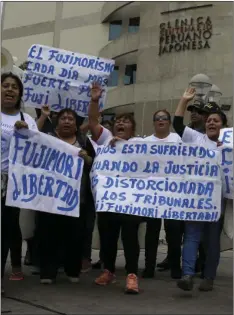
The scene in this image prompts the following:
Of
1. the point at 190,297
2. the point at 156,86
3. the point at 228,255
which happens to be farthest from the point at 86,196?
the point at 156,86

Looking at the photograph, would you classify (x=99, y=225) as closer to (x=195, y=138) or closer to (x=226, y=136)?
(x=195, y=138)

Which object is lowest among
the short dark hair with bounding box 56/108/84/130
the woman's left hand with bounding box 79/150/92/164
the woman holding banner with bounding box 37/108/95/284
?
the woman holding banner with bounding box 37/108/95/284

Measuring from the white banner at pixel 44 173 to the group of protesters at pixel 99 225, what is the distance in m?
0.09

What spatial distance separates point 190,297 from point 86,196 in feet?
4.79

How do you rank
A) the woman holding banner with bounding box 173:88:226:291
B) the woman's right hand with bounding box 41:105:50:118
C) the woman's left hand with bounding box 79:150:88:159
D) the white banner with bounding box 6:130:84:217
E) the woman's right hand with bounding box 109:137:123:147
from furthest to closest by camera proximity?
1. the woman's right hand with bounding box 41:105:50:118
2. the woman's right hand with bounding box 109:137:123:147
3. the woman's left hand with bounding box 79:150:88:159
4. the woman holding banner with bounding box 173:88:226:291
5. the white banner with bounding box 6:130:84:217

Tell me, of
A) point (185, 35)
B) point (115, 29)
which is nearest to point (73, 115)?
point (185, 35)

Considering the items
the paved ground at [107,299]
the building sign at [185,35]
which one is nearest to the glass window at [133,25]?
the building sign at [185,35]

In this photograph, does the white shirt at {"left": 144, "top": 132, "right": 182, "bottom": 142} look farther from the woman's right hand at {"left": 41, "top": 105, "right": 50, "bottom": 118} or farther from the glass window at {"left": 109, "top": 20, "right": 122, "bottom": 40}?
the glass window at {"left": 109, "top": 20, "right": 122, "bottom": 40}

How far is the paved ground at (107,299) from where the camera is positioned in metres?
3.98

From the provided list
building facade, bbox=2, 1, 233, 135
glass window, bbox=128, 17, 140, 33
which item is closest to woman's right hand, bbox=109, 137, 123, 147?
building facade, bbox=2, 1, 233, 135

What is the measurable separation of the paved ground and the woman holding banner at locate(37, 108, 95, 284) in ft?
0.47

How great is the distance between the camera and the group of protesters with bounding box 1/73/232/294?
14.9 feet

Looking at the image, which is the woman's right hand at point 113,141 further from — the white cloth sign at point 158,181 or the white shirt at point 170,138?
the white shirt at point 170,138

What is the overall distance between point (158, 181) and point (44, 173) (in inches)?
41.8
